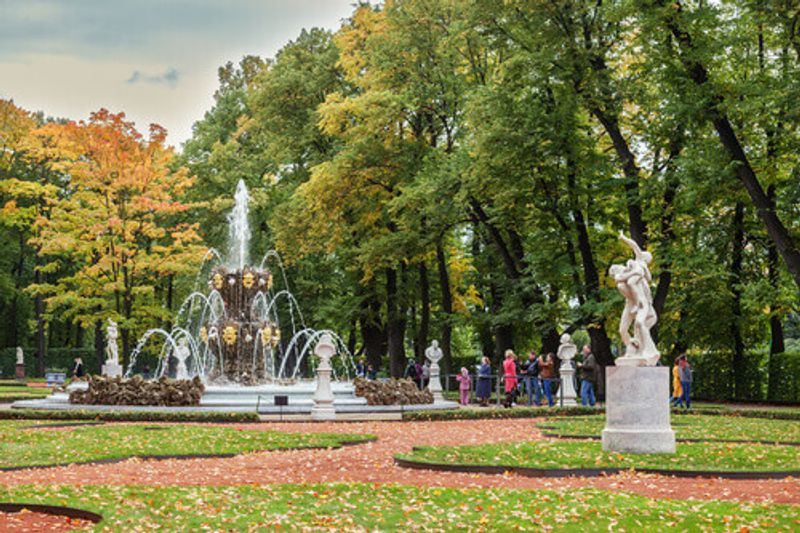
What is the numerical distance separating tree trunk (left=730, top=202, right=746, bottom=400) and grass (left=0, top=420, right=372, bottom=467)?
20.8 metres

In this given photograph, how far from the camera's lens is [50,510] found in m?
9.52

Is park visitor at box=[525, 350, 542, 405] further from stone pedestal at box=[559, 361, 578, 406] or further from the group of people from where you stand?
stone pedestal at box=[559, 361, 578, 406]

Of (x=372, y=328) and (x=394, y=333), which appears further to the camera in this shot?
(x=372, y=328)

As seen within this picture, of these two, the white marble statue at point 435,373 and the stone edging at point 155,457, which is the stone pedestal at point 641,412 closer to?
the stone edging at point 155,457

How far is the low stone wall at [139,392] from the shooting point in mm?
25188

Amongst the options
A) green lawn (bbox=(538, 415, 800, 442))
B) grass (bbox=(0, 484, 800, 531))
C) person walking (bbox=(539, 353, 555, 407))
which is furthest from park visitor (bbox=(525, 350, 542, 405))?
grass (bbox=(0, 484, 800, 531))

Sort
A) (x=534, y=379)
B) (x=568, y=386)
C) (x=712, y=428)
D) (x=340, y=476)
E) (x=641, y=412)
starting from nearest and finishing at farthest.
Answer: (x=340, y=476), (x=641, y=412), (x=712, y=428), (x=568, y=386), (x=534, y=379)

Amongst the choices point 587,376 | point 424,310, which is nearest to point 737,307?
point 587,376

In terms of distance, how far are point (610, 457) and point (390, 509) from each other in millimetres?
5358

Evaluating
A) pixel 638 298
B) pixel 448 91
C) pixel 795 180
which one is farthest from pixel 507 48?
pixel 638 298

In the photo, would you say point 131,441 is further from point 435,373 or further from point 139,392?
point 435,373

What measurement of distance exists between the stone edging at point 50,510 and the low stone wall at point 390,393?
17200 mm

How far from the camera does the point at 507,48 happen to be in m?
32.4

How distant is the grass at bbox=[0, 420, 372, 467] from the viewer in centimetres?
1491
